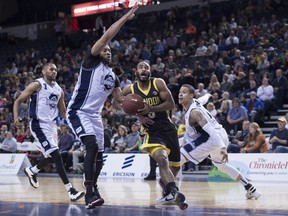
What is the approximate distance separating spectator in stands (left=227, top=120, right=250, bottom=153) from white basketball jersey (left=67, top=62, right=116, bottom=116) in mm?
7240

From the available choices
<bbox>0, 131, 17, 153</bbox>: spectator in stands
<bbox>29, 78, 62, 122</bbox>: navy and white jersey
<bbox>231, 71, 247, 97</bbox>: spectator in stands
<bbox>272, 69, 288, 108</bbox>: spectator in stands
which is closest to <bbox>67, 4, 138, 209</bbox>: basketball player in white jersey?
<bbox>29, 78, 62, 122</bbox>: navy and white jersey

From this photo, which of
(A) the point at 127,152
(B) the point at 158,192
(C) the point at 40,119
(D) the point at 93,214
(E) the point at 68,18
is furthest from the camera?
(E) the point at 68,18

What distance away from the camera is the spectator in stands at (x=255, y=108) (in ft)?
52.6

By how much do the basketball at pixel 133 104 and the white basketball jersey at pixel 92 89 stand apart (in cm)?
43

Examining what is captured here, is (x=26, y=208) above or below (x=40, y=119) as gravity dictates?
below

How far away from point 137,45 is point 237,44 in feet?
19.7

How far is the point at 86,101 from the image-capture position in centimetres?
785

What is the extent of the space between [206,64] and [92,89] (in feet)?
41.7

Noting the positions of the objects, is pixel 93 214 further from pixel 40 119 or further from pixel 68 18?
pixel 68 18

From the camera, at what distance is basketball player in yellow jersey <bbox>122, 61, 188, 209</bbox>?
7668mm

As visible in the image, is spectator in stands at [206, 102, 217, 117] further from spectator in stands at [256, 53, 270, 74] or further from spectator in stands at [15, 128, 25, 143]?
spectator in stands at [15, 128, 25, 143]

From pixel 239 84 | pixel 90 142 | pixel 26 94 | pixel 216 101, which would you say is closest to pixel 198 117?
pixel 90 142

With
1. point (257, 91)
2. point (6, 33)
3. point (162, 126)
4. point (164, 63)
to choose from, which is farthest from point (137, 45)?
point (162, 126)

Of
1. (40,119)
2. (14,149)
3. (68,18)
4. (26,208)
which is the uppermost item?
(68,18)
